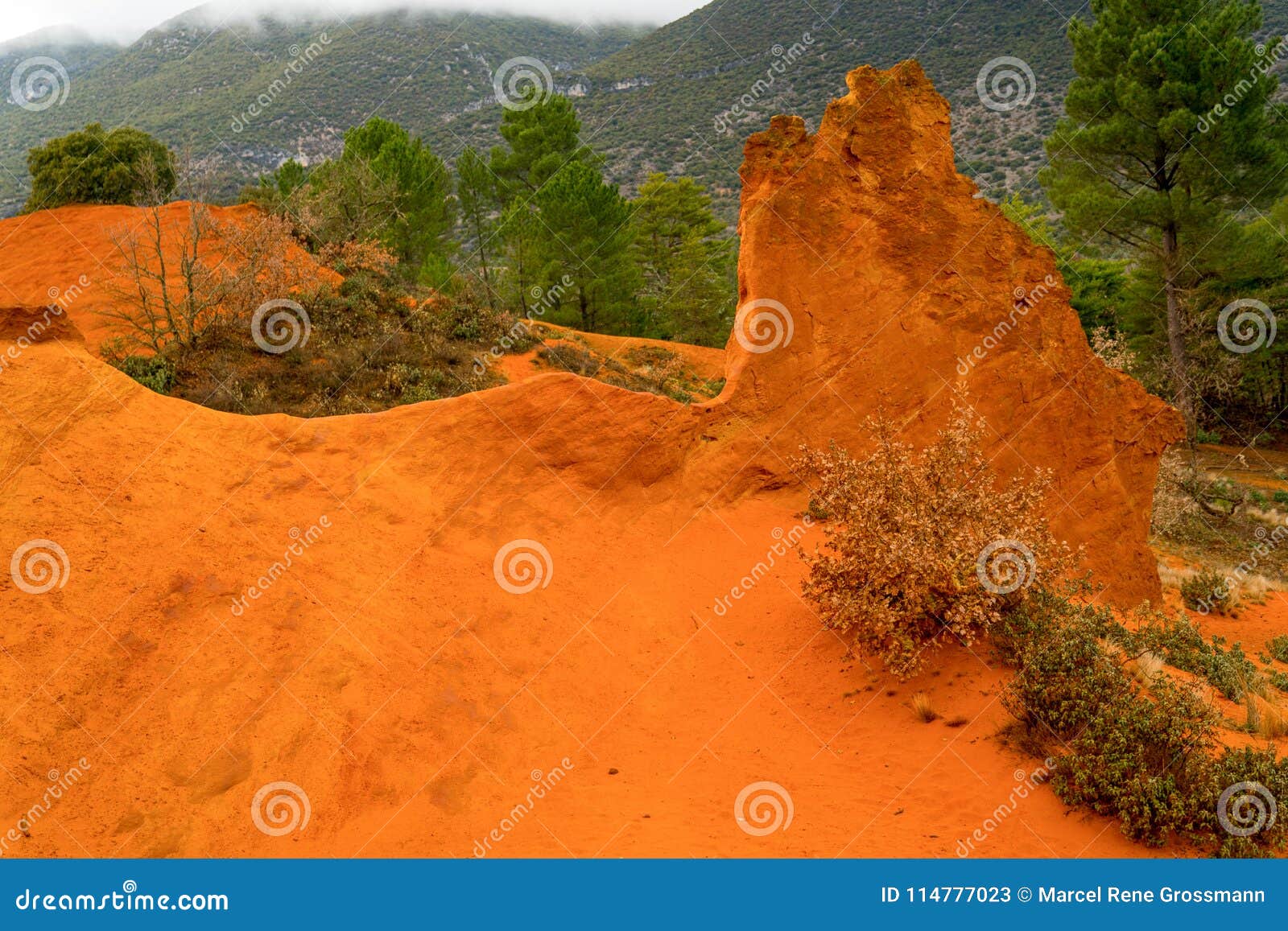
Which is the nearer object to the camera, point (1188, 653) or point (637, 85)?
point (1188, 653)

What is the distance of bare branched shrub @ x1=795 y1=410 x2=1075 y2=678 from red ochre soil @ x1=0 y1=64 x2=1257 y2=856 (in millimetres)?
505

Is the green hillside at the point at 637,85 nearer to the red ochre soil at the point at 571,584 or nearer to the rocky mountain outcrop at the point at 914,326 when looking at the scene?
the rocky mountain outcrop at the point at 914,326

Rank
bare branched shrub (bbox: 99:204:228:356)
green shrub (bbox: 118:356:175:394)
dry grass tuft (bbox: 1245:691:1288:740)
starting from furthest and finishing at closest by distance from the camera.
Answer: bare branched shrub (bbox: 99:204:228:356) < green shrub (bbox: 118:356:175:394) < dry grass tuft (bbox: 1245:691:1288:740)

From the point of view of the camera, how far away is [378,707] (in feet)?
22.8

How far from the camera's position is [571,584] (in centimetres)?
916

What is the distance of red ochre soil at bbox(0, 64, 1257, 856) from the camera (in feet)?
19.5

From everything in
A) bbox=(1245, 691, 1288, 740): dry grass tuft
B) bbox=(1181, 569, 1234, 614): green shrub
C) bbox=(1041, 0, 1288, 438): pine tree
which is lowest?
bbox=(1181, 569, 1234, 614): green shrub

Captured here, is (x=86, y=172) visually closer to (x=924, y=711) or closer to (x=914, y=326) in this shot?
(x=914, y=326)

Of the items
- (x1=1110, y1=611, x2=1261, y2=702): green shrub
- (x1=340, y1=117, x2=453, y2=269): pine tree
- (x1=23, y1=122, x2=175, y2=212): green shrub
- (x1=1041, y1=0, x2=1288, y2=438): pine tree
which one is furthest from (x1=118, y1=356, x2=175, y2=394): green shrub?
(x1=1041, y1=0, x2=1288, y2=438): pine tree

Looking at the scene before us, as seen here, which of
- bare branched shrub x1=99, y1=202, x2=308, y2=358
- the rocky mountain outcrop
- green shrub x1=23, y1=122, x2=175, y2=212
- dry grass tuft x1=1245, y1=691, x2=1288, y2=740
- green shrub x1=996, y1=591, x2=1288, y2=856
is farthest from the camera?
green shrub x1=23, y1=122, x2=175, y2=212

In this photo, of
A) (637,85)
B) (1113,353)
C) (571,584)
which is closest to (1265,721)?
(571,584)

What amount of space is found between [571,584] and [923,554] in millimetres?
3792

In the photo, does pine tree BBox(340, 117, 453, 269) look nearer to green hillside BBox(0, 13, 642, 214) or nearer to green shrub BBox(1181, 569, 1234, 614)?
green shrub BBox(1181, 569, 1234, 614)

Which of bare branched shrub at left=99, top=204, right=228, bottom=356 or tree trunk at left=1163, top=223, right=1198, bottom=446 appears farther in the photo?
tree trunk at left=1163, top=223, right=1198, bottom=446
